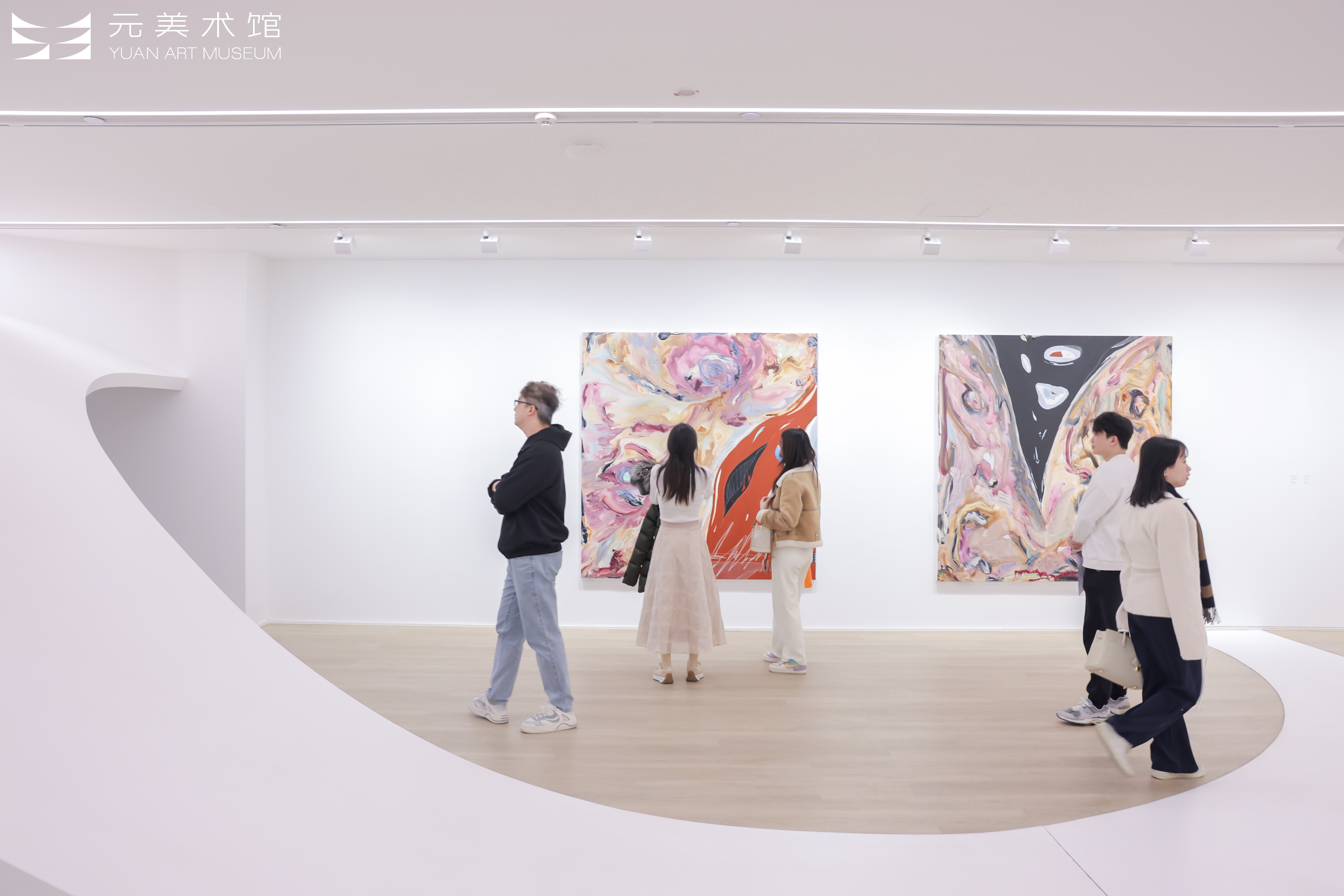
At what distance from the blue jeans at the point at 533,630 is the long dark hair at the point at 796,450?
1.82 meters

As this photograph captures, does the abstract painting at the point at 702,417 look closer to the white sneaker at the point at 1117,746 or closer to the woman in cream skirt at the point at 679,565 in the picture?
the woman in cream skirt at the point at 679,565

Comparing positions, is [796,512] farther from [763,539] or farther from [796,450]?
[796,450]

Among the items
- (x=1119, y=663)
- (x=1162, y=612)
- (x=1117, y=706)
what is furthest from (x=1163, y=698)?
(x=1117, y=706)

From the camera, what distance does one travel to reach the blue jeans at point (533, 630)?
4.01 meters

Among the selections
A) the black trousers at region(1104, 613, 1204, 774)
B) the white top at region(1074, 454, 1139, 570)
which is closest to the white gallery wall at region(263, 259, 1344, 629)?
the white top at region(1074, 454, 1139, 570)

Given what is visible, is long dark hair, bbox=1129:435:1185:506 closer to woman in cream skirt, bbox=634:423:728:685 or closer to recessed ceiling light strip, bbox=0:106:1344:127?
recessed ceiling light strip, bbox=0:106:1344:127

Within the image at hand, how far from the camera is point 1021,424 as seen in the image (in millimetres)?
6316

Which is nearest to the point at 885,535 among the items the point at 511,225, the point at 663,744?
the point at 663,744

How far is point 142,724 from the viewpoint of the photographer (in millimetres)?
1391

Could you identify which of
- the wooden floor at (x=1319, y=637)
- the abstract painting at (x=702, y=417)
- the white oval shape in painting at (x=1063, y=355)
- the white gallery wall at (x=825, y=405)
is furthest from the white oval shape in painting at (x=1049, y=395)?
Result: the wooden floor at (x=1319, y=637)

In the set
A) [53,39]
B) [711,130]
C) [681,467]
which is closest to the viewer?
[53,39]

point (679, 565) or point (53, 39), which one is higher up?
point (53, 39)

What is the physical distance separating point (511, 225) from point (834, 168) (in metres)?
2.27

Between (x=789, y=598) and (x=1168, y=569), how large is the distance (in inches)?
94.1
